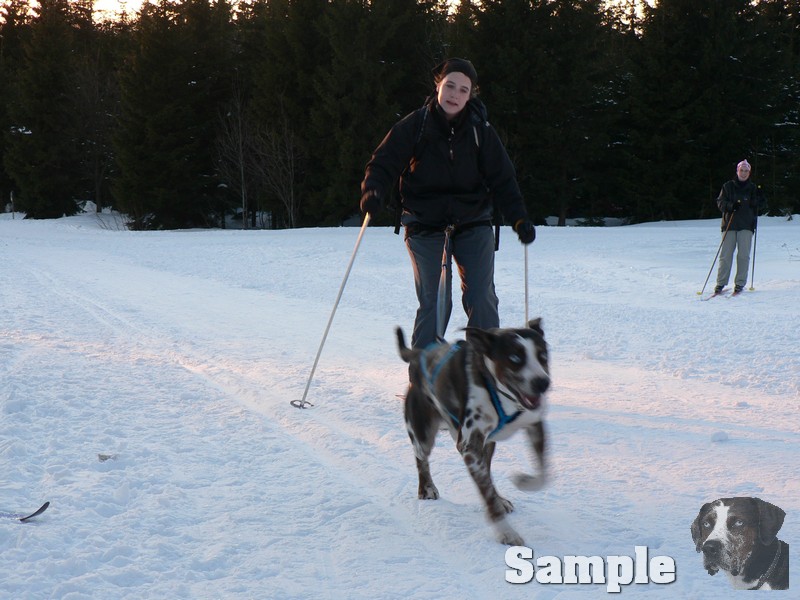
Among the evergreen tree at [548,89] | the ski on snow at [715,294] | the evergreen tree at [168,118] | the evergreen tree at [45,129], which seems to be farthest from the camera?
the evergreen tree at [45,129]

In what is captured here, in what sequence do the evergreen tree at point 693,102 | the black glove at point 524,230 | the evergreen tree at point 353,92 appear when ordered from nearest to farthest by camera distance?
the black glove at point 524,230
the evergreen tree at point 693,102
the evergreen tree at point 353,92

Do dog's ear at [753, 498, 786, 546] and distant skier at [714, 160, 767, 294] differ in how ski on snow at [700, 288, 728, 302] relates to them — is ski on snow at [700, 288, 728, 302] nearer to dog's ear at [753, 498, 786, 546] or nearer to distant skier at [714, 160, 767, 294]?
distant skier at [714, 160, 767, 294]

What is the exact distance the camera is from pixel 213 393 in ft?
19.4

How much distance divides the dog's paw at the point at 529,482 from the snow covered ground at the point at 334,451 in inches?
8.0

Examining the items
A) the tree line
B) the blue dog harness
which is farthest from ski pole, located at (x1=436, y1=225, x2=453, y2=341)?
the tree line

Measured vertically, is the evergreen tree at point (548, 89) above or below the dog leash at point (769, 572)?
above

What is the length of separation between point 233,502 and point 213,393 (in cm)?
226

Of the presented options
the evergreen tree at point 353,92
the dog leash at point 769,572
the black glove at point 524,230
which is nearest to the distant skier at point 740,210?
the black glove at point 524,230

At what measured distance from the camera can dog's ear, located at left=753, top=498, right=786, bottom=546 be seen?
3.17 m

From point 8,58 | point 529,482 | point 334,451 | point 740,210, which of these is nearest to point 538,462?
point 529,482

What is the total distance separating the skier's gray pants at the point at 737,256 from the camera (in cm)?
1228

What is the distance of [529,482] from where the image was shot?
3.41 metres

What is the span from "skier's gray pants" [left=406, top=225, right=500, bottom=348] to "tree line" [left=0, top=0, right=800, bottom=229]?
88.7 ft

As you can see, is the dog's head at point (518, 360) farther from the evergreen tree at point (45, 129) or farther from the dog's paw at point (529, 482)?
the evergreen tree at point (45, 129)
